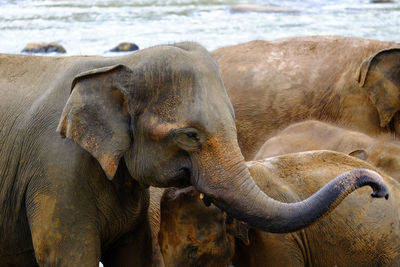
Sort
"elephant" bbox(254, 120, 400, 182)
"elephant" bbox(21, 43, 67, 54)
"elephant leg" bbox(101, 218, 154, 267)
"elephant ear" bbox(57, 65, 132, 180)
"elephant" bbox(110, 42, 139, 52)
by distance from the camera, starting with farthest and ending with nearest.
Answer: "elephant" bbox(110, 42, 139, 52) < "elephant" bbox(21, 43, 67, 54) < "elephant" bbox(254, 120, 400, 182) < "elephant leg" bbox(101, 218, 154, 267) < "elephant ear" bbox(57, 65, 132, 180)

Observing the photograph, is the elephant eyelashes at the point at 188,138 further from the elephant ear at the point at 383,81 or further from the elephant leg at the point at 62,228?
the elephant ear at the point at 383,81

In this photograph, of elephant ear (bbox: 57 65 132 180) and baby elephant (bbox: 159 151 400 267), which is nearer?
elephant ear (bbox: 57 65 132 180)

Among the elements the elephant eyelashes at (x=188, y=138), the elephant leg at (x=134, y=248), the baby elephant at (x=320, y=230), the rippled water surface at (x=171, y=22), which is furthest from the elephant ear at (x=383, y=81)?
the rippled water surface at (x=171, y=22)

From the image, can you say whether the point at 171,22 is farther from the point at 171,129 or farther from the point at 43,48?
the point at 171,129

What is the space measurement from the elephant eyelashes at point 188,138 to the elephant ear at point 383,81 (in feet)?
9.61

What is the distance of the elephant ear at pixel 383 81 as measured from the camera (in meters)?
5.93

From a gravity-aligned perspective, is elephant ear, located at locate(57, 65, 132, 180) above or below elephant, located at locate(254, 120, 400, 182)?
above

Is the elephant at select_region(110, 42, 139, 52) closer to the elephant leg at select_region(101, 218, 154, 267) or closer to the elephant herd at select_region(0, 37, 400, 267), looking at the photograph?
the elephant herd at select_region(0, 37, 400, 267)

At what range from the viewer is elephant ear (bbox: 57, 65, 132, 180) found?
3.35m

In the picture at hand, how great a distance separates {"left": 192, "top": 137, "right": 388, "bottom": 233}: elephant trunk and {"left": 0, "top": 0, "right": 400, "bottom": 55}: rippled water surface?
31.7ft

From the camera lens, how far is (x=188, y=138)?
10.8 ft

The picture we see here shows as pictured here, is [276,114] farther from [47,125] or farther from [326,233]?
[47,125]

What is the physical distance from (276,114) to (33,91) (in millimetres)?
2912

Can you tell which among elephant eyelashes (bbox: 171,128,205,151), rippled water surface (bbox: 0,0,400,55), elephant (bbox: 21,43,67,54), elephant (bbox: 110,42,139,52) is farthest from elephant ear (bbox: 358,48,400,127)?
elephant (bbox: 21,43,67,54)
